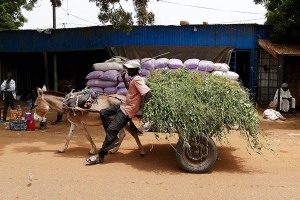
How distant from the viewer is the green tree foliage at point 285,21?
45.5 feet

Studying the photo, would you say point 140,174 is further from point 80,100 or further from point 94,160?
point 80,100

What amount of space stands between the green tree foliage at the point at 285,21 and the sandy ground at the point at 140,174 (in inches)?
278

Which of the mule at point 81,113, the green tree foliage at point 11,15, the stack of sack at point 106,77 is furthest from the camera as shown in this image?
the green tree foliage at point 11,15

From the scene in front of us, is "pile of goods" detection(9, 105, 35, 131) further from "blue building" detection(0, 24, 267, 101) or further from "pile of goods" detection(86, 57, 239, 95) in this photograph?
"blue building" detection(0, 24, 267, 101)

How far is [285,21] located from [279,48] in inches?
49.0

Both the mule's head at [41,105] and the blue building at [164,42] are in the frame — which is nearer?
the mule's head at [41,105]

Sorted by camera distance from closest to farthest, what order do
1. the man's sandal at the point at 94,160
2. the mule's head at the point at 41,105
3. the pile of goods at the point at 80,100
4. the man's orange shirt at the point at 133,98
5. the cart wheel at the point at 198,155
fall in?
1. the cart wheel at the point at 198,155
2. the man's orange shirt at the point at 133,98
3. the man's sandal at the point at 94,160
4. the pile of goods at the point at 80,100
5. the mule's head at the point at 41,105

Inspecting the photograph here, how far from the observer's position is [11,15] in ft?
85.8

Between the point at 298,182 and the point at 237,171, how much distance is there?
0.96 m

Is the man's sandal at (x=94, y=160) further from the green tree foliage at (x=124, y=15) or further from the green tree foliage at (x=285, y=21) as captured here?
the green tree foliage at (x=285, y=21)

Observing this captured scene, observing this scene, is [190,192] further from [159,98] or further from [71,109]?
[71,109]

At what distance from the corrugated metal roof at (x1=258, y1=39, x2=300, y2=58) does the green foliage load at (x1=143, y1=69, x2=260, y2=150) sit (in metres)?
7.74

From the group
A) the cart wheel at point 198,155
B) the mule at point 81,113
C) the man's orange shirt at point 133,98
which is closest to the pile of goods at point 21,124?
the mule at point 81,113

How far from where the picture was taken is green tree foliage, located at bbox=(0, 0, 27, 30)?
23.5 meters
